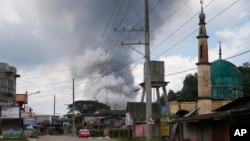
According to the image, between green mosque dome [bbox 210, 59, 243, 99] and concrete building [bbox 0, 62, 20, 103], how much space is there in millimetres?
30209

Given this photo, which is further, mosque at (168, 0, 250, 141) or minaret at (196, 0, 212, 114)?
minaret at (196, 0, 212, 114)

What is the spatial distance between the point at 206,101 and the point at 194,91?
145 feet

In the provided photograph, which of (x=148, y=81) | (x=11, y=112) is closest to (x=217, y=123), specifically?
(x=148, y=81)

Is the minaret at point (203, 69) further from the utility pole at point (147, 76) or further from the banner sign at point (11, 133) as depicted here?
the banner sign at point (11, 133)

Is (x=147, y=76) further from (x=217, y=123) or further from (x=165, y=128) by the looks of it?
(x=165, y=128)

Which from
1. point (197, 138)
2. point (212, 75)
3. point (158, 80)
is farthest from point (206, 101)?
point (197, 138)

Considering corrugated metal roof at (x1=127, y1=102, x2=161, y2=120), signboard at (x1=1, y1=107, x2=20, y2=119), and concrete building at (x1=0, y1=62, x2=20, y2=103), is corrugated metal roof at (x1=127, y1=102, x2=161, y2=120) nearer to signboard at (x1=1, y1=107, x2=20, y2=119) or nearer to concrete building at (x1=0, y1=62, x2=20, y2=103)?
signboard at (x1=1, y1=107, x2=20, y2=119)

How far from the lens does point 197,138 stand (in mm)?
33562

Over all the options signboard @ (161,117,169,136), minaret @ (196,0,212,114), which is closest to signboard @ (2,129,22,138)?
signboard @ (161,117,169,136)

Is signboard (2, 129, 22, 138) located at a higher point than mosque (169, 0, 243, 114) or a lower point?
lower

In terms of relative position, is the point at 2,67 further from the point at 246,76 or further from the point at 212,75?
the point at 246,76

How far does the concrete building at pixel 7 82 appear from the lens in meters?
70.0

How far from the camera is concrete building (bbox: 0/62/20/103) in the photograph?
70000 millimetres

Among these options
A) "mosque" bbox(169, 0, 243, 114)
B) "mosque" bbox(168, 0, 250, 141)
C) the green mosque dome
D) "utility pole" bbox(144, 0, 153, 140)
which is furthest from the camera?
the green mosque dome
